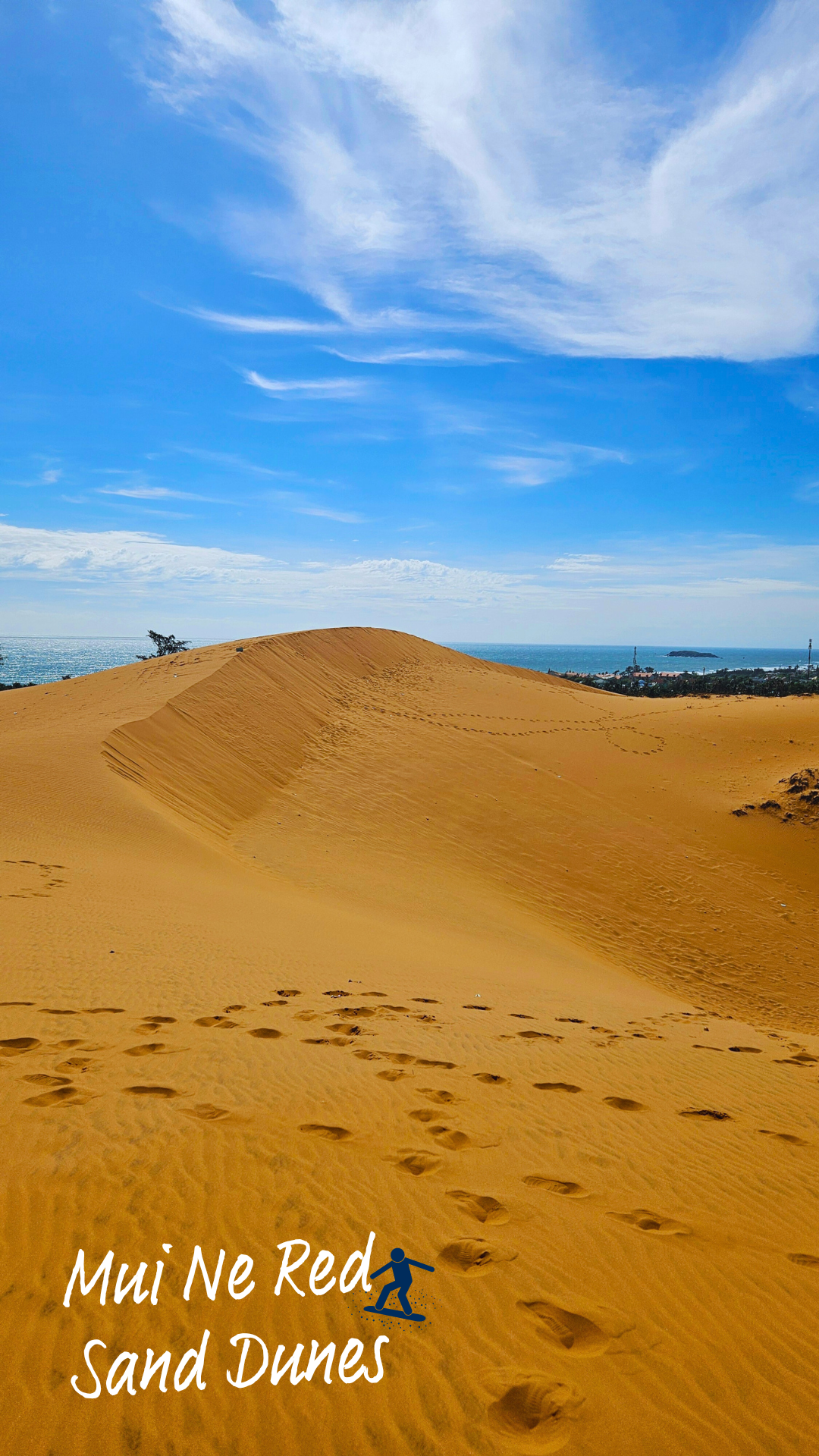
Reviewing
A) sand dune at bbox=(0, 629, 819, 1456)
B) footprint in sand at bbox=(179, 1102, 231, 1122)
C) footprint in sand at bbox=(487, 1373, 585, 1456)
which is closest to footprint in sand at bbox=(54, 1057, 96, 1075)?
sand dune at bbox=(0, 629, 819, 1456)

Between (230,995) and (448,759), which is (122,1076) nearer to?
(230,995)

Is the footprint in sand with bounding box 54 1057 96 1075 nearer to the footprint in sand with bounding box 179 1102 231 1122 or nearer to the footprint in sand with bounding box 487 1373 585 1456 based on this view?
the footprint in sand with bounding box 179 1102 231 1122

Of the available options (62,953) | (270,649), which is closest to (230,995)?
(62,953)

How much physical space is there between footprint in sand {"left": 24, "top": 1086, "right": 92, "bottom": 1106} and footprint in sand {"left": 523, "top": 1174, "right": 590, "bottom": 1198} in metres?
2.60

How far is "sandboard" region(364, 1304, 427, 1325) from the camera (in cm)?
280

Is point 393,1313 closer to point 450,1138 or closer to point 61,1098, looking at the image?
point 450,1138

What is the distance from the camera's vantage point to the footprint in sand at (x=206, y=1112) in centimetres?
412

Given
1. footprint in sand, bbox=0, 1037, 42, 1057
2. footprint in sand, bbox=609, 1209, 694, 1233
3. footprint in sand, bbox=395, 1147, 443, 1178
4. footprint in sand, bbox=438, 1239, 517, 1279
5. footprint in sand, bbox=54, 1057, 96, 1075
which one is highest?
footprint in sand, bbox=0, 1037, 42, 1057

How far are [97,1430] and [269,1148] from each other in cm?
158

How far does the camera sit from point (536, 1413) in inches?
96.9

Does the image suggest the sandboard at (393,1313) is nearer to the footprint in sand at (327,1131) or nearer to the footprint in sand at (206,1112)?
the footprint in sand at (327,1131)

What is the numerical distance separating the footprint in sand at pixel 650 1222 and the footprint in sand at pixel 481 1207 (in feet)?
1.85

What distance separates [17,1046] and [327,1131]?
2.38 metres

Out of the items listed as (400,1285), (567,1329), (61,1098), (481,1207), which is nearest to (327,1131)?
(481,1207)
